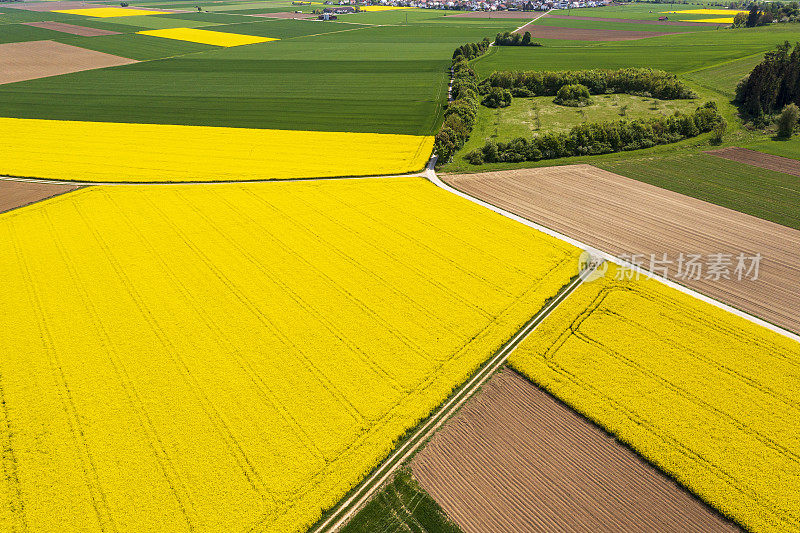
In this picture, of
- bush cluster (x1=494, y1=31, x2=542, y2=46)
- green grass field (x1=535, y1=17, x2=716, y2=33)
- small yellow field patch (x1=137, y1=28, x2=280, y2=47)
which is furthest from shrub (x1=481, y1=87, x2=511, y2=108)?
green grass field (x1=535, y1=17, x2=716, y2=33)

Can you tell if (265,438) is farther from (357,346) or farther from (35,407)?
(35,407)

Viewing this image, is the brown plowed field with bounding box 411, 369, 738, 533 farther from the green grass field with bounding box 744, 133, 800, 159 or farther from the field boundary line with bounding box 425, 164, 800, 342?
the green grass field with bounding box 744, 133, 800, 159

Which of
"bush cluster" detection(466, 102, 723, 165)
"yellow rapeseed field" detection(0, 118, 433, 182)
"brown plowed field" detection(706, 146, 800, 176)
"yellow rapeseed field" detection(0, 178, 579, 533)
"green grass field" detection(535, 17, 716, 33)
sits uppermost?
"green grass field" detection(535, 17, 716, 33)

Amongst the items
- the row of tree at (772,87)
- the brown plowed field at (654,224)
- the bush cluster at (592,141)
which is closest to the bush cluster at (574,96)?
the bush cluster at (592,141)

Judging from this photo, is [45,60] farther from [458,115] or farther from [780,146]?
[780,146]

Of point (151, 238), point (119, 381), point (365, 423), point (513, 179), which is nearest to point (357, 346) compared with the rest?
point (365, 423)

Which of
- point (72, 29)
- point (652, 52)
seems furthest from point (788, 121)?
point (72, 29)
